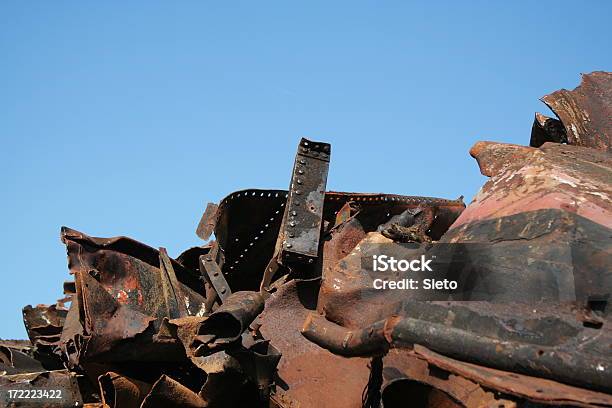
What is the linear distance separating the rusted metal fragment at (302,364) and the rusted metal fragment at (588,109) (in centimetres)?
153

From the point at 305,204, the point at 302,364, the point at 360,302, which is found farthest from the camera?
the point at 305,204

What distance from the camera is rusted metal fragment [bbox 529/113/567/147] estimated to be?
487 cm

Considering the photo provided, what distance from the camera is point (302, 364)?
3.87 m

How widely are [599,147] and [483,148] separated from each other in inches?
21.9

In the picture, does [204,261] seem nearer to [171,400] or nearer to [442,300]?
[171,400]

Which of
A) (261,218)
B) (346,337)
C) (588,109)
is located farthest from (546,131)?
(346,337)

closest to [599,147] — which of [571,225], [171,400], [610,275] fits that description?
[571,225]

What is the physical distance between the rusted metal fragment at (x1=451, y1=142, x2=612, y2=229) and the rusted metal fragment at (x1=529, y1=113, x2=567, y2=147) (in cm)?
63

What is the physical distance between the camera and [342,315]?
127 inches

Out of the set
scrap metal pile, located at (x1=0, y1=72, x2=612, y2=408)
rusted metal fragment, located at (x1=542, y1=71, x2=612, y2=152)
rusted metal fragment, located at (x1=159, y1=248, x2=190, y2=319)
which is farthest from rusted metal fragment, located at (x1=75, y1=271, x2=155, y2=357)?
rusted metal fragment, located at (x1=542, y1=71, x2=612, y2=152)

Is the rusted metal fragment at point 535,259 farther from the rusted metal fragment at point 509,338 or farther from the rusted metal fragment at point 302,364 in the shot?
the rusted metal fragment at point 302,364

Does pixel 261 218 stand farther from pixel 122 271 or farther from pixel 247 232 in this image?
pixel 122 271

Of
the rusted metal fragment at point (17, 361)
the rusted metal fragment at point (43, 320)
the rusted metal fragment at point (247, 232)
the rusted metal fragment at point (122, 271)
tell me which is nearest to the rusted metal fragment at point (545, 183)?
the rusted metal fragment at point (247, 232)

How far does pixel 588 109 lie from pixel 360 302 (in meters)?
2.16
